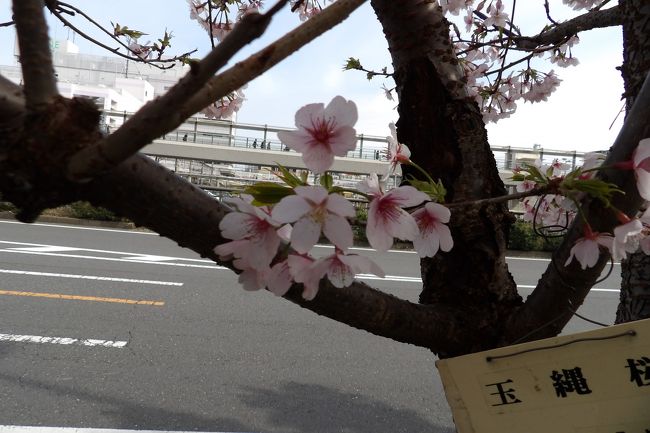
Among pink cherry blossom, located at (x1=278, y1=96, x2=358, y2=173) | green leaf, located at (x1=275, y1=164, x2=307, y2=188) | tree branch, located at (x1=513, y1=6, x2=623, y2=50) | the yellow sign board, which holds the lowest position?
the yellow sign board

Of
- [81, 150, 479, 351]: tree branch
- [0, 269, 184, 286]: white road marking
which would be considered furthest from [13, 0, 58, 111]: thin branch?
[0, 269, 184, 286]: white road marking

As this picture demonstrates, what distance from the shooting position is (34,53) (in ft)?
1.84

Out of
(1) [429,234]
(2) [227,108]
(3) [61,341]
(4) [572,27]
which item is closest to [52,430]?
(3) [61,341]

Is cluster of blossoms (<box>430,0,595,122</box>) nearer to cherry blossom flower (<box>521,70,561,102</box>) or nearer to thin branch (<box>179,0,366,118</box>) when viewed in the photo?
cherry blossom flower (<box>521,70,561,102</box>)

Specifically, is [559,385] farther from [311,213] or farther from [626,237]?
[311,213]

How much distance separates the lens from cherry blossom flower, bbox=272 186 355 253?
0.68 meters

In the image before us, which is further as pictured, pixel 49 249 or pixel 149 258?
pixel 149 258

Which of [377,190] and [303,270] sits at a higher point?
[377,190]

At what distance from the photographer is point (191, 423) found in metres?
3.42

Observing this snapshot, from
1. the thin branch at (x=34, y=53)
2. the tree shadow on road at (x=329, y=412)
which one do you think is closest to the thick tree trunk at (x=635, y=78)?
the thin branch at (x=34, y=53)

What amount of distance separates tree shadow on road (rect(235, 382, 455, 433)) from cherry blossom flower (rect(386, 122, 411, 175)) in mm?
2777

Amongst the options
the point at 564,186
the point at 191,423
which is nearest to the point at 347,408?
the point at 191,423

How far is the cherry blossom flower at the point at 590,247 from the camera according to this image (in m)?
0.96

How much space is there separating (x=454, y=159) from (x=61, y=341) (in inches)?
181
